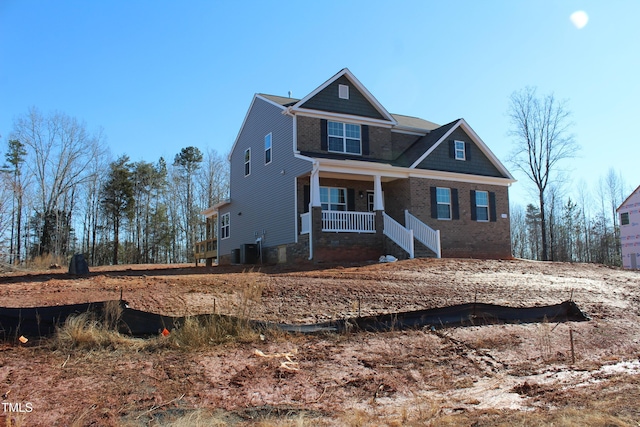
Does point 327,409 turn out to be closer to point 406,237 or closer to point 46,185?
point 406,237

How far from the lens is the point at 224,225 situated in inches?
1032

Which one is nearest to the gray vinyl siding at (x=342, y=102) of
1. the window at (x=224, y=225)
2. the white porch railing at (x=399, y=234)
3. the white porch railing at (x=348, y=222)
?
the white porch railing at (x=348, y=222)

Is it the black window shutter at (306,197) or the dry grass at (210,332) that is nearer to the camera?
the dry grass at (210,332)

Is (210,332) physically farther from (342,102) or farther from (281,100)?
(281,100)

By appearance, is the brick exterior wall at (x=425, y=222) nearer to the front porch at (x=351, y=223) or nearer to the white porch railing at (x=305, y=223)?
the front porch at (x=351, y=223)

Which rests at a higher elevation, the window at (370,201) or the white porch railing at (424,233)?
the window at (370,201)

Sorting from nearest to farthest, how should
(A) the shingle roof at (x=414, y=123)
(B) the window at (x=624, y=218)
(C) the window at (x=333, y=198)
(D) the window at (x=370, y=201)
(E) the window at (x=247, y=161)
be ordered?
(C) the window at (x=333, y=198) → (D) the window at (x=370, y=201) → (A) the shingle roof at (x=414, y=123) → (E) the window at (x=247, y=161) → (B) the window at (x=624, y=218)

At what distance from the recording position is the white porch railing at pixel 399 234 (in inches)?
678

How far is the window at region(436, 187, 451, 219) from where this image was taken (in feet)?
67.8

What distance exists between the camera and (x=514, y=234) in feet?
189

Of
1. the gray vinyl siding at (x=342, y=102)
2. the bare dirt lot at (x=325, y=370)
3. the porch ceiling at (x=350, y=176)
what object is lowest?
the bare dirt lot at (x=325, y=370)

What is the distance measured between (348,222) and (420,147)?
6.12 m

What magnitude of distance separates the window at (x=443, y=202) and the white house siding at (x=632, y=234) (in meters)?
22.1

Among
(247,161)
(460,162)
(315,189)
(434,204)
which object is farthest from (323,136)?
(460,162)
